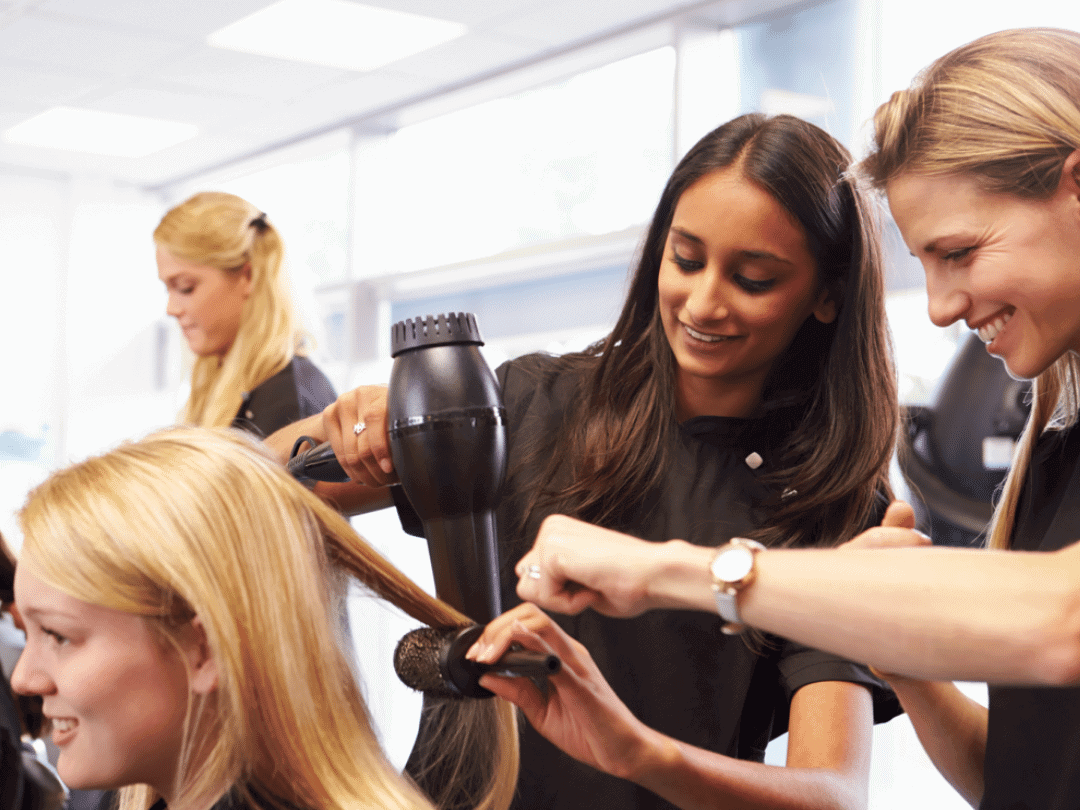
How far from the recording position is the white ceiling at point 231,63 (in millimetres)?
4277

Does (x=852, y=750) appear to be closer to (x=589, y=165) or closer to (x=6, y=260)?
(x=589, y=165)

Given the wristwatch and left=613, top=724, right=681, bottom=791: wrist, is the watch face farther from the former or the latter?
left=613, top=724, right=681, bottom=791: wrist

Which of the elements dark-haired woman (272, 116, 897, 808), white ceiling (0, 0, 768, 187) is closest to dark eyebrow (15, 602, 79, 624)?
dark-haired woman (272, 116, 897, 808)

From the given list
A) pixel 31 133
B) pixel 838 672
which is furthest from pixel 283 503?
pixel 31 133

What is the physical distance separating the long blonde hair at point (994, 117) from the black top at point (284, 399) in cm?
168

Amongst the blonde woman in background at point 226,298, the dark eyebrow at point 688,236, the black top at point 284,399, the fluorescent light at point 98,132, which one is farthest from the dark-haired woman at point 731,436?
the fluorescent light at point 98,132

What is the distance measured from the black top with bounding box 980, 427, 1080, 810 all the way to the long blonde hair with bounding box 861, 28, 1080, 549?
30 cm

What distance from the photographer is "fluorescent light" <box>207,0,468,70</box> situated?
4.32m

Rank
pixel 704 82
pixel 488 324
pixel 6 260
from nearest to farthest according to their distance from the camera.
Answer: pixel 704 82 → pixel 488 324 → pixel 6 260

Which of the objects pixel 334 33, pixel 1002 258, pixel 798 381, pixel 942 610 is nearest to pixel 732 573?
pixel 942 610

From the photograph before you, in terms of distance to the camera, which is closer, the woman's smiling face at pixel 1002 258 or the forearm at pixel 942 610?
the forearm at pixel 942 610

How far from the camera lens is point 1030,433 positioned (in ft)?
4.04

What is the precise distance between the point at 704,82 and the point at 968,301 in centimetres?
348

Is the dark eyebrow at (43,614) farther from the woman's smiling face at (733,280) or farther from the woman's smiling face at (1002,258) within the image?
the woman's smiling face at (1002,258)
